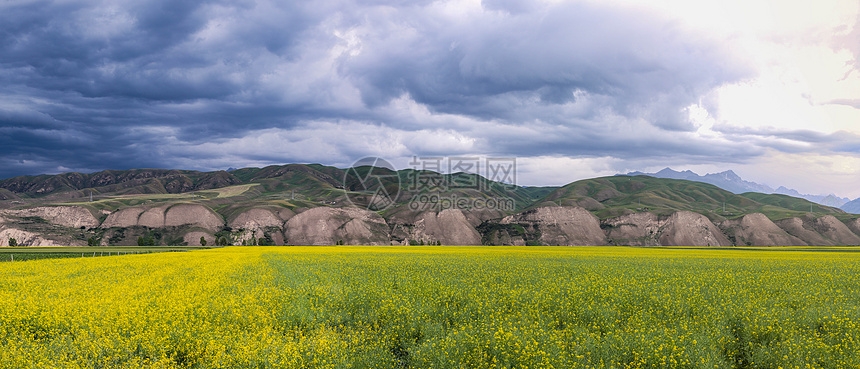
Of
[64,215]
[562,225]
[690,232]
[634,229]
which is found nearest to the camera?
[690,232]

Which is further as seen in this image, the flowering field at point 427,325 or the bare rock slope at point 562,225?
the bare rock slope at point 562,225

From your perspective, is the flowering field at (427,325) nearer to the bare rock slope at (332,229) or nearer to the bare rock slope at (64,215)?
the bare rock slope at (332,229)

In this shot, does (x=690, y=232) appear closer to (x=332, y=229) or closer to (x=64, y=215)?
(x=332, y=229)

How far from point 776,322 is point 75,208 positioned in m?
214

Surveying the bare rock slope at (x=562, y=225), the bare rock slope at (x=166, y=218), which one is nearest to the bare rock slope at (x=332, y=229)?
the bare rock slope at (x=166, y=218)

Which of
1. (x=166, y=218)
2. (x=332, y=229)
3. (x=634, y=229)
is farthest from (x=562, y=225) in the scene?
(x=166, y=218)

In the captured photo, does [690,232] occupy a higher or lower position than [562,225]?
lower

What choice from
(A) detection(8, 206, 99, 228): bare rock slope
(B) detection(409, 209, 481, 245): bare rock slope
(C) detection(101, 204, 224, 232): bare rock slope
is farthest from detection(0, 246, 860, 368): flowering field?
(A) detection(8, 206, 99, 228): bare rock slope

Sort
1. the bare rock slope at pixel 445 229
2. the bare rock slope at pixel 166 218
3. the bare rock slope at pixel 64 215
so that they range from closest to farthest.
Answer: the bare rock slope at pixel 64 215
the bare rock slope at pixel 166 218
the bare rock slope at pixel 445 229

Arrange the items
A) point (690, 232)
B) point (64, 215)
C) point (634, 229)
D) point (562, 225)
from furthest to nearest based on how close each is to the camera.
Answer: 1. point (634, 229)
2. point (562, 225)
3. point (64, 215)
4. point (690, 232)

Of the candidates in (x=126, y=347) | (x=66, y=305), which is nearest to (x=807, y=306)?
(x=126, y=347)

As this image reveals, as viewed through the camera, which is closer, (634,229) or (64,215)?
(64,215)

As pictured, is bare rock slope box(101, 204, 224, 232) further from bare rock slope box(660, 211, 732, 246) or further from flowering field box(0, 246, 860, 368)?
bare rock slope box(660, 211, 732, 246)

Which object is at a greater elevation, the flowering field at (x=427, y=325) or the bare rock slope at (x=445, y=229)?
the flowering field at (x=427, y=325)
